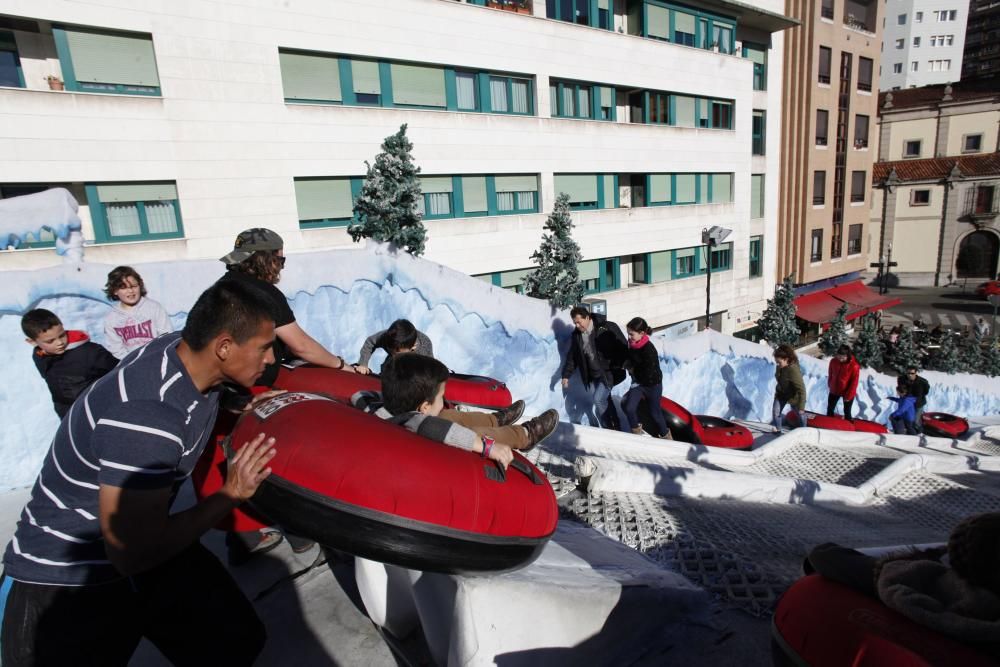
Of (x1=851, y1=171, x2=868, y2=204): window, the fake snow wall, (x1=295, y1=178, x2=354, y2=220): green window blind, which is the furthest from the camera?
(x1=851, y1=171, x2=868, y2=204): window

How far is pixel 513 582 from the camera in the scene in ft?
6.64

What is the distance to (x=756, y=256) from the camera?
925 inches

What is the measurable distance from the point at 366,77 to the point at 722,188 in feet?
47.2

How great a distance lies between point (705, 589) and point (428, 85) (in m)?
13.3

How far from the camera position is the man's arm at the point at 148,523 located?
4.80 ft

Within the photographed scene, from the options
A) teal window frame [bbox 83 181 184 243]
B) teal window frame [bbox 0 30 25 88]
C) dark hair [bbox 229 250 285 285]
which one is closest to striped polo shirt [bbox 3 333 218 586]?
dark hair [bbox 229 250 285 285]

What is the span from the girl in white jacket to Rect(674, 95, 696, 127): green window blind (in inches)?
714

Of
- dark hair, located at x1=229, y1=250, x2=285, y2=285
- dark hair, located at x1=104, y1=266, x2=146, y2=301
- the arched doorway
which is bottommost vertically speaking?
the arched doorway

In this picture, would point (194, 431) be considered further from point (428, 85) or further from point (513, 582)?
point (428, 85)

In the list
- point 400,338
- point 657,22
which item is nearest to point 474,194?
point 657,22

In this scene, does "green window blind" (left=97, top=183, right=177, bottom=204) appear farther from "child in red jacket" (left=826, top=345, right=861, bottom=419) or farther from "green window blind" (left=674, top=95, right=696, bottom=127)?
"green window blind" (left=674, top=95, right=696, bottom=127)

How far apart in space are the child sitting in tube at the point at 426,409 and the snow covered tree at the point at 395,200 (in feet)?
18.0

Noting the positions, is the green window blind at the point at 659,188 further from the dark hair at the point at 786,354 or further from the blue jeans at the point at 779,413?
the dark hair at the point at 786,354

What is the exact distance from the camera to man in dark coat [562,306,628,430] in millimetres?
7043
